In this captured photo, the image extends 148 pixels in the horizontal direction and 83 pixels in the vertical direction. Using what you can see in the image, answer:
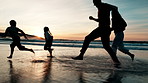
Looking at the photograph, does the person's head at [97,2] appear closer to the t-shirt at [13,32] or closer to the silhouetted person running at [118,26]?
the silhouetted person running at [118,26]

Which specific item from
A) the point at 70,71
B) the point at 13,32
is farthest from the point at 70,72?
the point at 13,32

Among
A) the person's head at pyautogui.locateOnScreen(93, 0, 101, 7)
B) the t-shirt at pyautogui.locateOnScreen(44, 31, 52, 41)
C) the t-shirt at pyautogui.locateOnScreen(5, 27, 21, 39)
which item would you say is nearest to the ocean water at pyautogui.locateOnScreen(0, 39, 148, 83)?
the t-shirt at pyautogui.locateOnScreen(5, 27, 21, 39)

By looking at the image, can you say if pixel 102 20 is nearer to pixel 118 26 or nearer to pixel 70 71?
pixel 118 26

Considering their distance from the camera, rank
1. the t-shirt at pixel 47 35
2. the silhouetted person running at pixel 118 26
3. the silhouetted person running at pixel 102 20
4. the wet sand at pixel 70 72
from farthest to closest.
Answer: the t-shirt at pixel 47 35, the silhouetted person running at pixel 118 26, the silhouetted person running at pixel 102 20, the wet sand at pixel 70 72

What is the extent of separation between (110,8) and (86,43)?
1528 mm

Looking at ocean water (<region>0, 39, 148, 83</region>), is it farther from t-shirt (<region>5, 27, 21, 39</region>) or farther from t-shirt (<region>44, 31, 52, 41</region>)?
t-shirt (<region>44, 31, 52, 41</region>)

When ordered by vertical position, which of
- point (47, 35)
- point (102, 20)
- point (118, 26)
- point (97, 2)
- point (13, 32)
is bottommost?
point (47, 35)

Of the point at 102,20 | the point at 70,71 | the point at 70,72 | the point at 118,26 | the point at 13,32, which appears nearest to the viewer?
the point at 70,72

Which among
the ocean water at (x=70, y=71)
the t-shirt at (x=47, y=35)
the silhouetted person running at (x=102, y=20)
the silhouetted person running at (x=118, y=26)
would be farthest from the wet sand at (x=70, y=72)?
the t-shirt at (x=47, y=35)

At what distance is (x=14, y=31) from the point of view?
9008 mm

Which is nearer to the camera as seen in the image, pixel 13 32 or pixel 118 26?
pixel 118 26

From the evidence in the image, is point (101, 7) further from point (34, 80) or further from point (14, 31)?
point (14, 31)

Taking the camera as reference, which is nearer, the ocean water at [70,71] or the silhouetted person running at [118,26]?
the ocean water at [70,71]

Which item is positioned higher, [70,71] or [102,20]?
[102,20]
